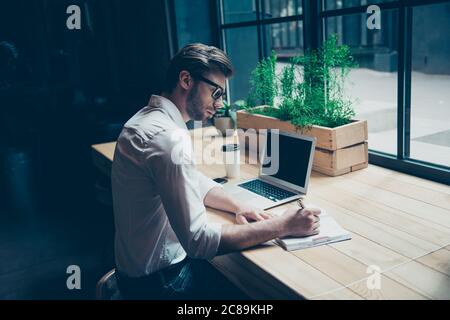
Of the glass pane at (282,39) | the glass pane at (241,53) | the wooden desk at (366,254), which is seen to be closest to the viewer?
the wooden desk at (366,254)

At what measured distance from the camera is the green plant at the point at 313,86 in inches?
84.0

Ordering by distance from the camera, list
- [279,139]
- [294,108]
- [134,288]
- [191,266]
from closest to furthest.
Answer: [134,288] → [191,266] → [279,139] → [294,108]

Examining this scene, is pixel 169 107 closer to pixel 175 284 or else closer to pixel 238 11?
pixel 175 284

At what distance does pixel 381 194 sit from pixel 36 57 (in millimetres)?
3822

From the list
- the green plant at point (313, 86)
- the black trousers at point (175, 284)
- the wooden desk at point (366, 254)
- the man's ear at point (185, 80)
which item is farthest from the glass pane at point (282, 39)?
the black trousers at point (175, 284)

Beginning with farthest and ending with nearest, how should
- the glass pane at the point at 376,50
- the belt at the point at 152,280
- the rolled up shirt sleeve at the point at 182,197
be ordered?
1. the glass pane at the point at 376,50
2. the belt at the point at 152,280
3. the rolled up shirt sleeve at the point at 182,197

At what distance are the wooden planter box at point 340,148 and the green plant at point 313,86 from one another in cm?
9

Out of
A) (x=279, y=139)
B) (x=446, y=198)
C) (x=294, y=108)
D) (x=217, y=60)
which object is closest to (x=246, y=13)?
(x=294, y=108)

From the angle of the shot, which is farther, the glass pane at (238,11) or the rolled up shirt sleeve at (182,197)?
the glass pane at (238,11)

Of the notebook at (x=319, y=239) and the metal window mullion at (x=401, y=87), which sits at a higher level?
the metal window mullion at (x=401, y=87)

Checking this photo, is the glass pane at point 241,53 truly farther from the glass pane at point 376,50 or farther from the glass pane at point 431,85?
the glass pane at point 431,85

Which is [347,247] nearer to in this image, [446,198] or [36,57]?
[446,198]

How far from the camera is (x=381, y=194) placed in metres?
1.79

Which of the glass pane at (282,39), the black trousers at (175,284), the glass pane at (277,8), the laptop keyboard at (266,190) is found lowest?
the black trousers at (175,284)
